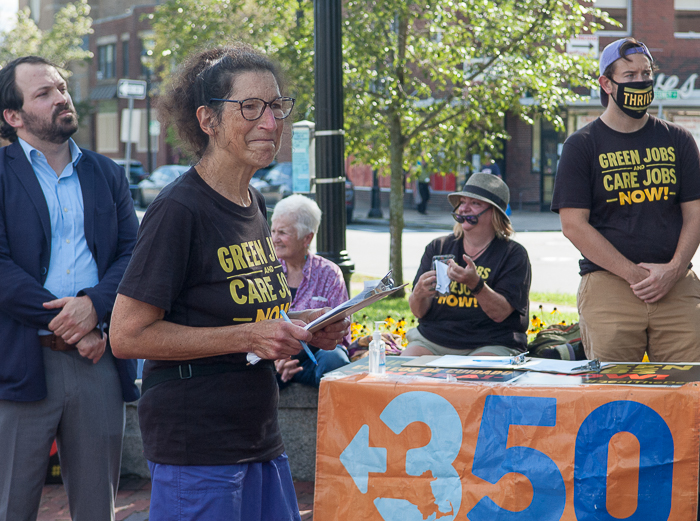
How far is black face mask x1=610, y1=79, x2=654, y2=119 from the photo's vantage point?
3.79 metres

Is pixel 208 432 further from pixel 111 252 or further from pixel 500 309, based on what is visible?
pixel 500 309

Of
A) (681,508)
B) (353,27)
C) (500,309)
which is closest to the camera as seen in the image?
(681,508)

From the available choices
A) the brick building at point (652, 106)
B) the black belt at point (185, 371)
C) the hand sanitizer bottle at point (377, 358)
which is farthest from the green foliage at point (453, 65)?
the brick building at point (652, 106)

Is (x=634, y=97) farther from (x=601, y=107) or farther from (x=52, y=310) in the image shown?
(x=601, y=107)

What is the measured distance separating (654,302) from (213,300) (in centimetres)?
238

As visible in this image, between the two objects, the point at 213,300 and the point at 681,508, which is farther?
the point at 681,508

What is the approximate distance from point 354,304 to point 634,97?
2176 millimetres

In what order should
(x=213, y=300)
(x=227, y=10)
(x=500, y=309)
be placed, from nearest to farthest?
(x=213, y=300)
(x=500, y=309)
(x=227, y=10)

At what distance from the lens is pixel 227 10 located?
1341cm

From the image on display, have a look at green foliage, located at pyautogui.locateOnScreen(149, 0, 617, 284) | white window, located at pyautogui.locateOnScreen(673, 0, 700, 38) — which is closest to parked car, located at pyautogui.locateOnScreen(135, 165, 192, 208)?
white window, located at pyautogui.locateOnScreen(673, 0, 700, 38)

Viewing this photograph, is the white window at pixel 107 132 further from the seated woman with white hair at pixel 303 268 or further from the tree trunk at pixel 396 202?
the seated woman with white hair at pixel 303 268

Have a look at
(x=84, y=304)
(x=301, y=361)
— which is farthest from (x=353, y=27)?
(x=84, y=304)

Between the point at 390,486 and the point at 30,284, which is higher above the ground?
the point at 30,284

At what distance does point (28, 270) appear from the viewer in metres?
2.95
